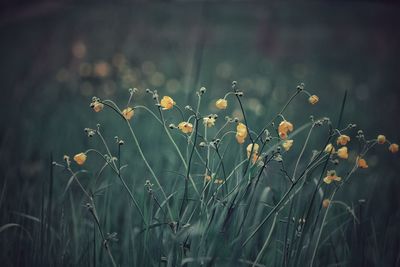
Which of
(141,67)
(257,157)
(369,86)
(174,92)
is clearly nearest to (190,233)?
(257,157)

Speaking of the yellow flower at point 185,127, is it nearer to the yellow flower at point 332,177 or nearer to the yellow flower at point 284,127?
the yellow flower at point 284,127

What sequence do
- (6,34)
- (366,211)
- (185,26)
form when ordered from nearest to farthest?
(366,211)
(6,34)
(185,26)

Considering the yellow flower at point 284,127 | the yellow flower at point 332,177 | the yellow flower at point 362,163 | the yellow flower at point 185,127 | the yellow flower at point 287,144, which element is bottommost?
the yellow flower at point 332,177

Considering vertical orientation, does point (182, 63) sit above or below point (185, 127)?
above

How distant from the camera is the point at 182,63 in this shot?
206 inches

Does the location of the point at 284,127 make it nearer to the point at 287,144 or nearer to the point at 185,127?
the point at 287,144

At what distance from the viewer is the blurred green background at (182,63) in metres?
2.90

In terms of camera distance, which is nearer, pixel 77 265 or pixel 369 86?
pixel 77 265

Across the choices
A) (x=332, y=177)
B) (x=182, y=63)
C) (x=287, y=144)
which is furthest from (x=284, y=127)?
(x=182, y=63)

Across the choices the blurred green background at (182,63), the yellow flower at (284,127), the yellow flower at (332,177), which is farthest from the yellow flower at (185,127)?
the blurred green background at (182,63)

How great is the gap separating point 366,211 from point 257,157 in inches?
23.7

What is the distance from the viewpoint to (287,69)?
5.26 m

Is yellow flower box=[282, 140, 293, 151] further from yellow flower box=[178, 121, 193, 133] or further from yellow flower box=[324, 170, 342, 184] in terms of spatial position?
yellow flower box=[178, 121, 193, 133]

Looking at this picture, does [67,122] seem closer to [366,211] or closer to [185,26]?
[366,211]
